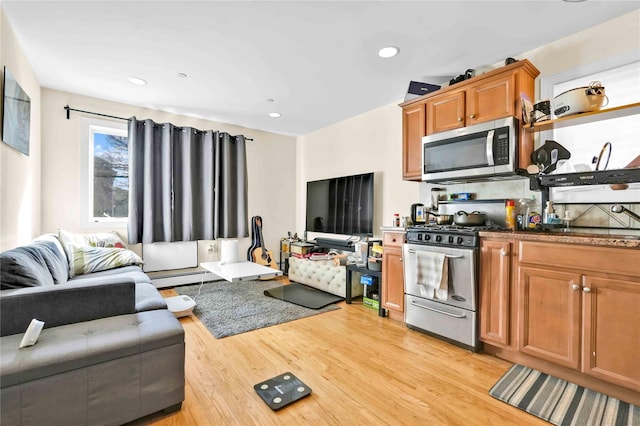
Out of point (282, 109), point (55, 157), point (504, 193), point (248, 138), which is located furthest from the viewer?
point (248, 138)

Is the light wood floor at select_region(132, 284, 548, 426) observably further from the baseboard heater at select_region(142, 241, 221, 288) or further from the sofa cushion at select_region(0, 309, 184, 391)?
the baseboard heater at select_region(142, 241, 221, 288)

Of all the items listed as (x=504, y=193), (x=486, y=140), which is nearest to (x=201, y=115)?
(x=486, y=140)

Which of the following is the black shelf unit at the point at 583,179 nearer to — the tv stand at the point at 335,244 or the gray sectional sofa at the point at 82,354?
the tv stand at the point at 335,244

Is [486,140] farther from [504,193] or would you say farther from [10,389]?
[10,389]

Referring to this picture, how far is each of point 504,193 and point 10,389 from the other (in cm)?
341

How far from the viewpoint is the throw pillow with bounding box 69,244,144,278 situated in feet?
9.21

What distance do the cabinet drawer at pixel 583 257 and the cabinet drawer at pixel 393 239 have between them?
1.03m

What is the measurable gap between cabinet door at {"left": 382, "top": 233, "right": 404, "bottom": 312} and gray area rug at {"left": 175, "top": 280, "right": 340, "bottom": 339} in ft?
2.23

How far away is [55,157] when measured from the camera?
3434 millimetres

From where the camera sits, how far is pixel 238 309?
319 cm

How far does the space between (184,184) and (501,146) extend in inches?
156

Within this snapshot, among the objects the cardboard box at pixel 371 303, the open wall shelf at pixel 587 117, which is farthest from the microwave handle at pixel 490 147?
the cardboard box at pixel 371 303

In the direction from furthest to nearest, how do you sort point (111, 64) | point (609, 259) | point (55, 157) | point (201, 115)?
1. point (201, 115)
2. point (55, 157)
3. point (111, 64)
4. point (609, 259)

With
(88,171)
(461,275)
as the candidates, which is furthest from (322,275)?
(88,171)
